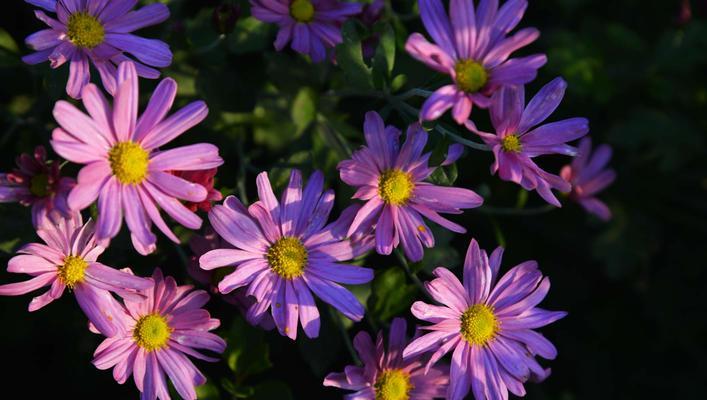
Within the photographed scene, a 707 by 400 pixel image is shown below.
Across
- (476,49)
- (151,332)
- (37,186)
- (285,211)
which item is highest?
(476,49)

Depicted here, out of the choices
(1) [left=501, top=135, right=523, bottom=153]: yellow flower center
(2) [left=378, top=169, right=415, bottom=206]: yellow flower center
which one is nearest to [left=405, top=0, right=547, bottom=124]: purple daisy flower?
(1) [left=501, top=135, right=523, bottom=153]: yellow flower center

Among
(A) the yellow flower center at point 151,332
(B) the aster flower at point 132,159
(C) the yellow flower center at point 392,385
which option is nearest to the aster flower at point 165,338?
(A) the yellow flower center at point 151,332

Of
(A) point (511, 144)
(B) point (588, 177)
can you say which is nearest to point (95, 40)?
(A) point (511, 144)

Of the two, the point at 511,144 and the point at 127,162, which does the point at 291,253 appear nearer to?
the point at 127,162

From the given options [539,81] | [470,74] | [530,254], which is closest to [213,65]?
[470,74]

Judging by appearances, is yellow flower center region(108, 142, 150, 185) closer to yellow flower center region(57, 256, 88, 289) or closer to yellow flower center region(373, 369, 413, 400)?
yellow flower center region(57, 256, 88, 289)

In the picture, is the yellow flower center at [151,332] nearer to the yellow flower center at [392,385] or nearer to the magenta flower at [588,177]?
the yellow flower center at [392,385]

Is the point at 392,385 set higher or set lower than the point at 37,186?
lower
